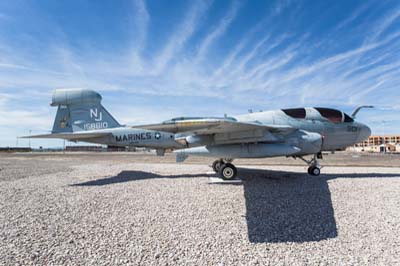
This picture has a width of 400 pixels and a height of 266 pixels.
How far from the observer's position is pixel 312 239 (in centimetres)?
350

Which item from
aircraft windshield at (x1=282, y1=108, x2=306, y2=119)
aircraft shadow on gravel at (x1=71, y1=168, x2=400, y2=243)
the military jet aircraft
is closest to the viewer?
aircraft shadow on gravel at (x1=71, y1=168, x2=400, y2=243)

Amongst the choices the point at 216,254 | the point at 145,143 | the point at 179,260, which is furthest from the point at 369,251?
the point at 145,143

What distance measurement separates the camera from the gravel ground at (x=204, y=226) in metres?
3.03

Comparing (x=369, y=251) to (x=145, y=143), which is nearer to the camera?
(x=369, y=251)

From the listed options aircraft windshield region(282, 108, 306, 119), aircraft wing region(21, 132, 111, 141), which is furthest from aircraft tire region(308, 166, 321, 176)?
aircraft wing region(21, 132, 111, 141)

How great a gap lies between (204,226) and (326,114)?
750cm

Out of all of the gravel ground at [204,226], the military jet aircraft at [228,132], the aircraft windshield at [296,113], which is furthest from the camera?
the aircraft windshield at [296,113]

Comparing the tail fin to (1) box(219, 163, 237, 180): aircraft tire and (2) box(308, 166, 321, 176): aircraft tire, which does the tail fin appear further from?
(2) box(308, 166, 321, 176): aircraft tire

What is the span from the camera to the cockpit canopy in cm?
903

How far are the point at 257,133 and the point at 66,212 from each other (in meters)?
6.05

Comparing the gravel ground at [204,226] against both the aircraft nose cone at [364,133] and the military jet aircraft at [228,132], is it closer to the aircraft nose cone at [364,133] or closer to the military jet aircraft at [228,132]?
the military jet aircraft at [228,132]

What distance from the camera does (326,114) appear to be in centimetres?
913

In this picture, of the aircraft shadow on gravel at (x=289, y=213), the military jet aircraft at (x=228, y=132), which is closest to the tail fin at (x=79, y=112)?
the military jet aircraft at (x=228, y=132)

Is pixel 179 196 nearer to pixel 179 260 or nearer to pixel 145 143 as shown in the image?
pixel 179 260
